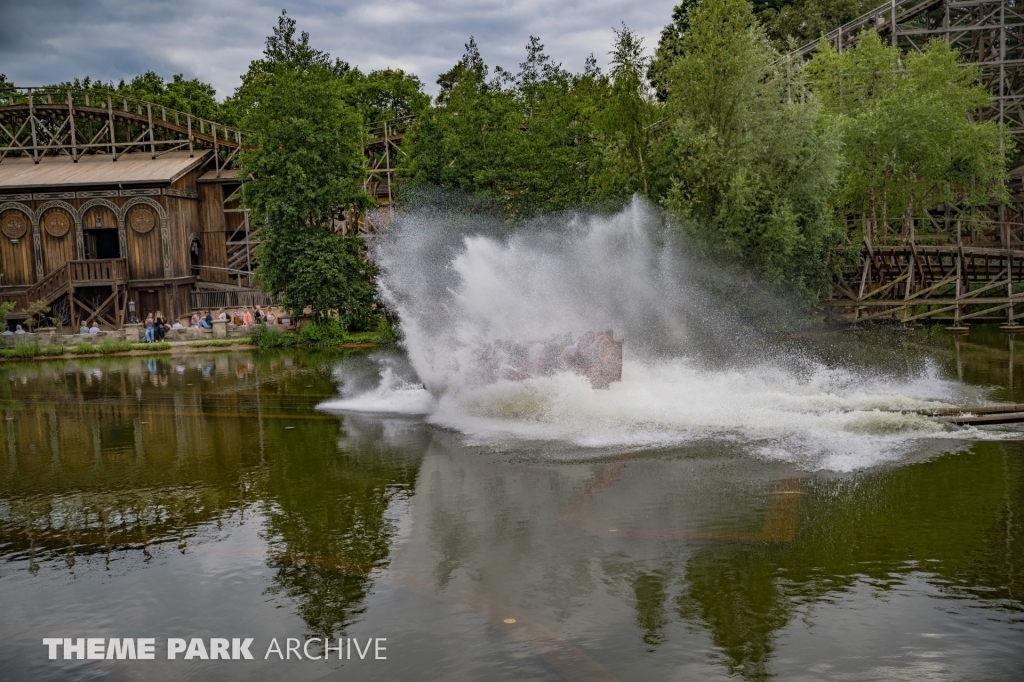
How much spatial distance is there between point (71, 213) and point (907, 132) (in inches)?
1411

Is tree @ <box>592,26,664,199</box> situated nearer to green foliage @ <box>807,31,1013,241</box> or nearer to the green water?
green foliage @ <box>807,31,1013,241</box>

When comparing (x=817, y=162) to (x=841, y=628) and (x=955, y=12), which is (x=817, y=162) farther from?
(x=841, y=628)

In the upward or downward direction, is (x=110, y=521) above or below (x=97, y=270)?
below

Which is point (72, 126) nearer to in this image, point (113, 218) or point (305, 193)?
point (113, 218)

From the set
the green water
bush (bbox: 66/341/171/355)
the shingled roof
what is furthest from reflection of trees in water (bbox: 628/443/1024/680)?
the shingled roof

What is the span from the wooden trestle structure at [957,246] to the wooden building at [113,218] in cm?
2660

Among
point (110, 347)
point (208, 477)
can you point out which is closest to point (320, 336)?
point (110, 347)

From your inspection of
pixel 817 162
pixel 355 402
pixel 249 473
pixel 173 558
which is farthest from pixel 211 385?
pixel 817 162

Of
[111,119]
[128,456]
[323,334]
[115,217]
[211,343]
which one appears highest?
[111,119]

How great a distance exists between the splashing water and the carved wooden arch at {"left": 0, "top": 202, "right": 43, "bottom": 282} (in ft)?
71.9

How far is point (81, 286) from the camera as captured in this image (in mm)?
42219

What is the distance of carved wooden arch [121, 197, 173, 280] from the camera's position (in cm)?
4338

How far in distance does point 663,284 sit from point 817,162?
20.1ft

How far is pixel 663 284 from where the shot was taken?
1163 inches
